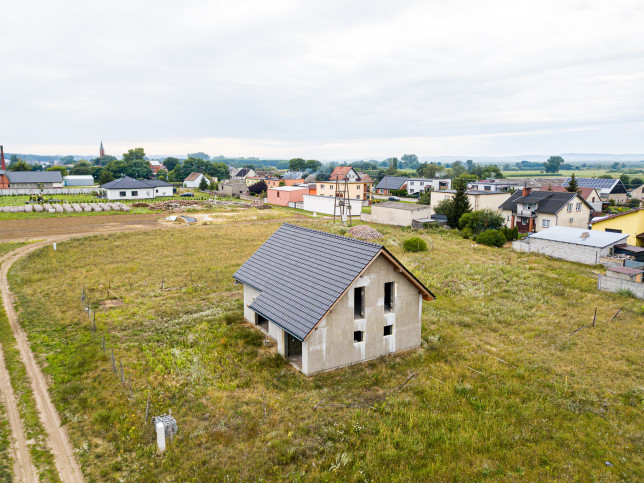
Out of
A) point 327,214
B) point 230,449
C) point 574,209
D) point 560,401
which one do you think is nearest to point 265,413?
point 230,449

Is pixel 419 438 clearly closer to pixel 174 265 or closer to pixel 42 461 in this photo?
pixel 42 461

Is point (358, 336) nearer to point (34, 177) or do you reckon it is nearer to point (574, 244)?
point (574, 244)

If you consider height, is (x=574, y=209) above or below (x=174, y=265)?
above

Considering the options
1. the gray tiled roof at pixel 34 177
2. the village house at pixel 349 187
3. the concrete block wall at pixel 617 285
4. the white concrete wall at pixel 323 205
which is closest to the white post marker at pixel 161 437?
the concrete block wall at pixel 617 285

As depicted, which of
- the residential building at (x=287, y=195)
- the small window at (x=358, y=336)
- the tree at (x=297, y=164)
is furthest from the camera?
the tree at (x=297, y=164)

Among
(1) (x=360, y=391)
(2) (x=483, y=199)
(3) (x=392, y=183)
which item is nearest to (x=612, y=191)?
(2) (x=483, y=199)

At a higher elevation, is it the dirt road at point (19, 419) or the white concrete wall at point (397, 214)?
the white concrete wall at point (397, 214)

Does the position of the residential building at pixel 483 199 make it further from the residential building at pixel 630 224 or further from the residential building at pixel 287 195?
the residential building at pixel 287 195
